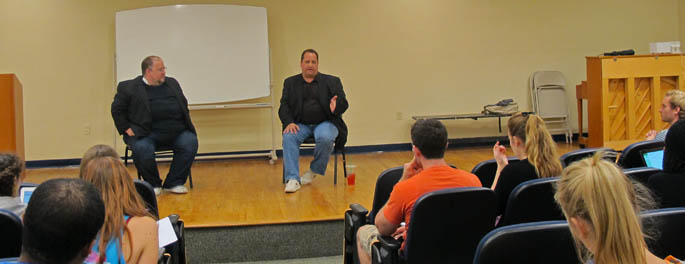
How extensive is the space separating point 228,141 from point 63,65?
2.02 meters

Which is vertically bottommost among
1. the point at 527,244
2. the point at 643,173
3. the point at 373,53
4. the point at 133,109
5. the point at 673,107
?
the point at 527,244

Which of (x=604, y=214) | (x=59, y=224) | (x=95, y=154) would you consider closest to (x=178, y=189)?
(x=95, y=154)

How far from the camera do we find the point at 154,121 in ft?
17.5

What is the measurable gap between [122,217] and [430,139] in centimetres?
122

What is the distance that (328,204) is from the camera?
4.68 meters

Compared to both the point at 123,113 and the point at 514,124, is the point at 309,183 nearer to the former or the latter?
the point at 123,113

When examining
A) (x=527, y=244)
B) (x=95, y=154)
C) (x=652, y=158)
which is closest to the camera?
(x=527, y=244)

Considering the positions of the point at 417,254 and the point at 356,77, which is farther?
the point at 356,77

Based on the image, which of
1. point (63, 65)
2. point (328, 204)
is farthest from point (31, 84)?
point (328, 204)

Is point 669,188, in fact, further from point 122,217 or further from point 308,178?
point 308,178

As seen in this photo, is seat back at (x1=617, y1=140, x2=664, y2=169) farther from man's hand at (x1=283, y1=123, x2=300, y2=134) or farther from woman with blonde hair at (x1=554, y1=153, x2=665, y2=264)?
man's hand at (x1=283, y1=123, x2=300, y2=134)

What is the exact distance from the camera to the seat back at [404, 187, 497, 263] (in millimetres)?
2332

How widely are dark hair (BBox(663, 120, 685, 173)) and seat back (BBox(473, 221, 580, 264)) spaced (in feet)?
3.28

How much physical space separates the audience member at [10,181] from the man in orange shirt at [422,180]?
141 centimetres
